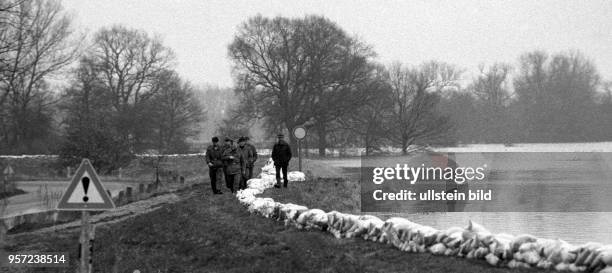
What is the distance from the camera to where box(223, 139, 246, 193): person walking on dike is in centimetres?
2112

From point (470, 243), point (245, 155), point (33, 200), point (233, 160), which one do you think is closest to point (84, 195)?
point (470, 243)

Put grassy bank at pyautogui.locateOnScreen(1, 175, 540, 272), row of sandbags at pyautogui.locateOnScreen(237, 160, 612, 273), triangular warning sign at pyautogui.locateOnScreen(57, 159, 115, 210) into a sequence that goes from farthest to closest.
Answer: grassy bank at pyautogui.locateOnScreen(1, 175, 540, 272), triangular warning sign at pyautogui.locateOnScreen(57, 159, 115, 210), row of sandbags at pyautogui.locateOnScreen(237, 160, 612, 273)

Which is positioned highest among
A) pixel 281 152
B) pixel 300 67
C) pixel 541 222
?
pixel 300 67

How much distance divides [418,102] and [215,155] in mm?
57091

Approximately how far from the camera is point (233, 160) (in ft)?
69.7

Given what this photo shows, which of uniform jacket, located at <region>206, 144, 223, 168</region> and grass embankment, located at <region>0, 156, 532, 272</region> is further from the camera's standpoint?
uniform jacket, located at <region>206, 144, 223, 168</region>

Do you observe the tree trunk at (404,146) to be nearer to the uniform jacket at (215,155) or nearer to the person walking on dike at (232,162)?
the person walking on dike at (232,162)

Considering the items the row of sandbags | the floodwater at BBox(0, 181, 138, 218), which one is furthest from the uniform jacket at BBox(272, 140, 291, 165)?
the floodwater at BBox(0, 181, 138, 218)

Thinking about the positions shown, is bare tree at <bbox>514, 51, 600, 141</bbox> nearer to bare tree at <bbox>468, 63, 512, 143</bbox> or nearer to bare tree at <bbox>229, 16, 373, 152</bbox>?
bare tree at <bbox>468, 63, 512, 143</bbox>

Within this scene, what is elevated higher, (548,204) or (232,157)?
(232,157)

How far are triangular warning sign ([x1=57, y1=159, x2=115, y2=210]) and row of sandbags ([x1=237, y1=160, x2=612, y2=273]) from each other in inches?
180

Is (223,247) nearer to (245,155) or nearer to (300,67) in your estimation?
(245,155)

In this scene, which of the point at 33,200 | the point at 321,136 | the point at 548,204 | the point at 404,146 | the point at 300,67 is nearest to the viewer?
the point at 548,204

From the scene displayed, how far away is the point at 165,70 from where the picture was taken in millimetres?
77562
